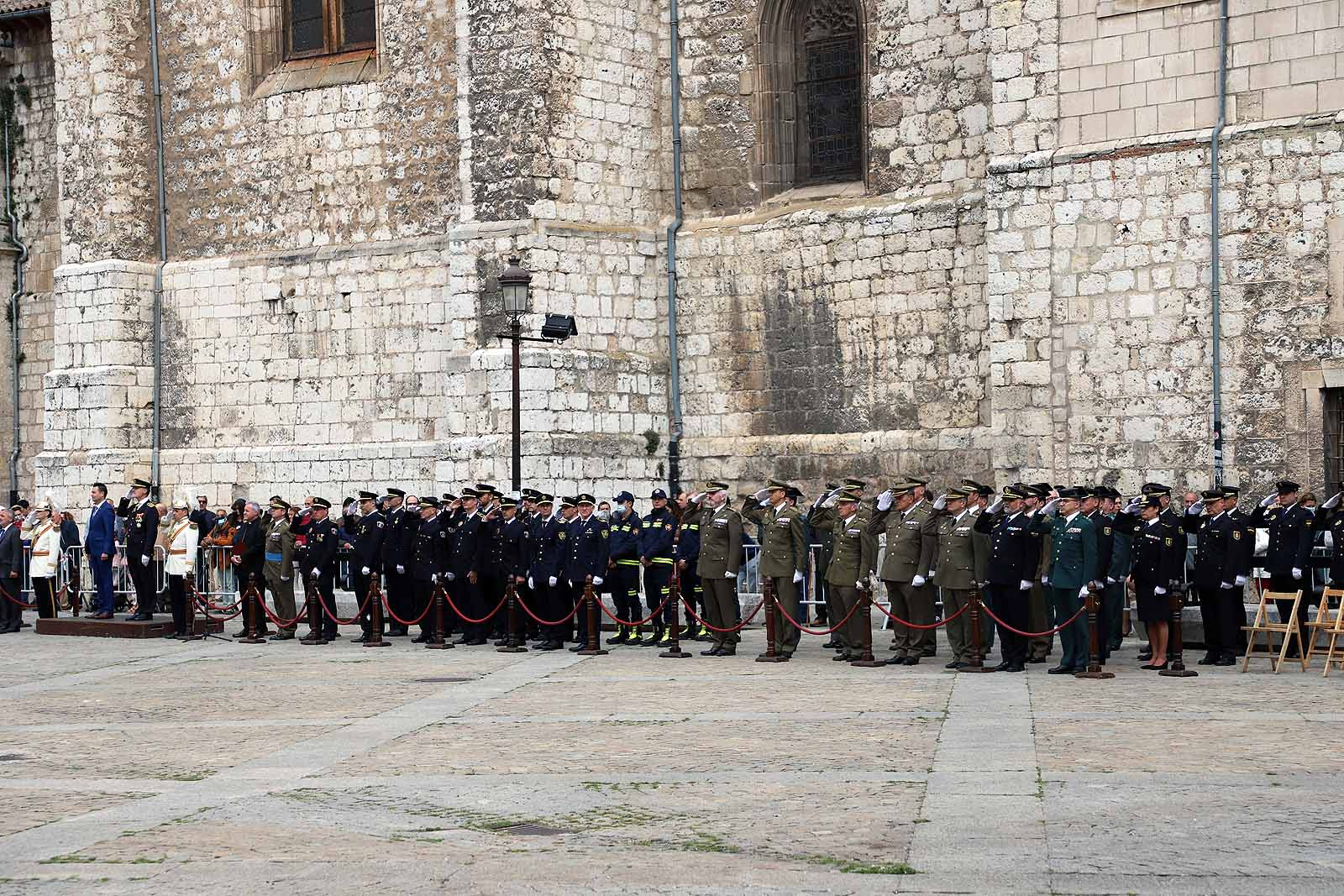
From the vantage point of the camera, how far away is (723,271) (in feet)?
75.7

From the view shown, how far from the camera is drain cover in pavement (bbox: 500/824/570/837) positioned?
8.48 m

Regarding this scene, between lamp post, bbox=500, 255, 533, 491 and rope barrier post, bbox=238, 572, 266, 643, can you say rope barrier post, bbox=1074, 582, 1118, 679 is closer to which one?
lamp post, bbox=500, 255, 533, 491

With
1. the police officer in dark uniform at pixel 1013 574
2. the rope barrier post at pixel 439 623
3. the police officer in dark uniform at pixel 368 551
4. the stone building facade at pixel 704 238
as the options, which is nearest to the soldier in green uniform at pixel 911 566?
the police officer in dark uniform at pixel 1013 574

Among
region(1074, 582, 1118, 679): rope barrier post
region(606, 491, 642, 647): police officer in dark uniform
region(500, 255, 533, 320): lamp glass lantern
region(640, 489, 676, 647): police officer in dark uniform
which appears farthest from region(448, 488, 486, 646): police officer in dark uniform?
region(1074, 582, 1118, 679): rope barrier post

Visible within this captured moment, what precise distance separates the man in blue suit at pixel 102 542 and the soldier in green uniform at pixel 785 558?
7.86 meters

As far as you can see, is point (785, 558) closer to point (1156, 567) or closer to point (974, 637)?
point (974, 637)

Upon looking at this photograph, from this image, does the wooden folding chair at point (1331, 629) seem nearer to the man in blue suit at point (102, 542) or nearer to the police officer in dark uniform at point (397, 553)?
the police officer in dark uniform at point (397, 553)

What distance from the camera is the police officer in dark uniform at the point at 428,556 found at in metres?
18.4

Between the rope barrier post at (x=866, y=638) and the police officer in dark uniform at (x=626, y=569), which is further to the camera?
the police officer in dark uniform at (x=626, y=569)

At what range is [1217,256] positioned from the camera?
1844 centimetres

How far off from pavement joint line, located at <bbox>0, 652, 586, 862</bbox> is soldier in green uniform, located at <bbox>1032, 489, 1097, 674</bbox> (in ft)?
13.8

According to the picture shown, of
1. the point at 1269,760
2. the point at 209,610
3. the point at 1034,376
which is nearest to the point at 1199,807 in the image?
the point at 1269,760

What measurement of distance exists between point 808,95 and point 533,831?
16022 millimetres

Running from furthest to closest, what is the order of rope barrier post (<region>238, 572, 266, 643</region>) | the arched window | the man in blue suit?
1. the arched window
2. the man in blue suit
3. rope barrier post (<region>238, 572, 266, 643</region>)
